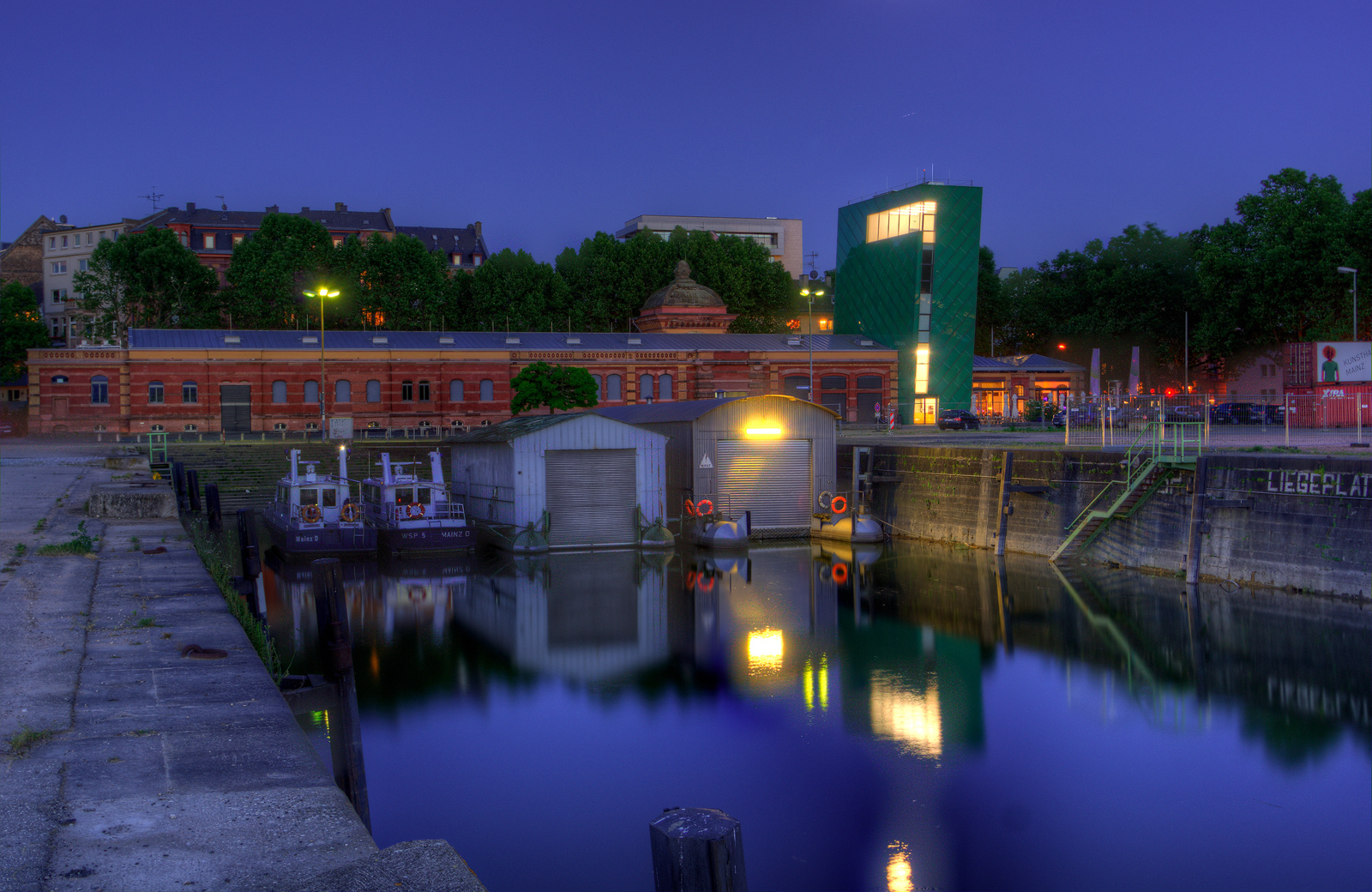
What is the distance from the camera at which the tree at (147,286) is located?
8219 cm

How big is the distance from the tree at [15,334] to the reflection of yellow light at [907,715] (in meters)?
89.8

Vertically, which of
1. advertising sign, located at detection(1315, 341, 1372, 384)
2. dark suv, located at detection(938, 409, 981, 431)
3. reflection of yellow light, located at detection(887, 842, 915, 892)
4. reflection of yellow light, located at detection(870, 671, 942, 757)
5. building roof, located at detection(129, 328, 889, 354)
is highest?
building roof, located at detection(129, 328, 889, 354)

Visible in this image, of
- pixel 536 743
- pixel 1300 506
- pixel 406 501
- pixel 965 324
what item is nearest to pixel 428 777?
pixel 536 743

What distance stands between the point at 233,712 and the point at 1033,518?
1117 inches

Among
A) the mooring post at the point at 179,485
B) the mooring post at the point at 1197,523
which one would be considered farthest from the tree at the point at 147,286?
the mooring post at the point at 1197,523

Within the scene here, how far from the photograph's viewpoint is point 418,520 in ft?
111

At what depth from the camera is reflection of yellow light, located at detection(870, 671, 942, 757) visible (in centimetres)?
1595

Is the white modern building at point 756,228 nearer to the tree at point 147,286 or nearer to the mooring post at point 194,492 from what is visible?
the tree at point 147,286

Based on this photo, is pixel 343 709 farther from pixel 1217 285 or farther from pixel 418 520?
pixel 1217 285

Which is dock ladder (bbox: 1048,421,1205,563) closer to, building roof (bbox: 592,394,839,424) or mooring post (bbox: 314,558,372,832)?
building roof (bbox: 592,394,839,424)

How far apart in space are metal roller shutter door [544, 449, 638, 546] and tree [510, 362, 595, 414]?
2815 cm

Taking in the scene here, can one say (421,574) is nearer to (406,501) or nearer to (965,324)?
(406,501)

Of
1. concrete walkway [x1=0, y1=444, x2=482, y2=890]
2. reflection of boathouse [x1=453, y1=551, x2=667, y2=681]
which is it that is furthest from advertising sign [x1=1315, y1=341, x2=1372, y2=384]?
concrete walkway [x1=0, y1=444, x2=482, y2=890]

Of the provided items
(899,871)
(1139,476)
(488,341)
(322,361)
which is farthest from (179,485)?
(899,871)
